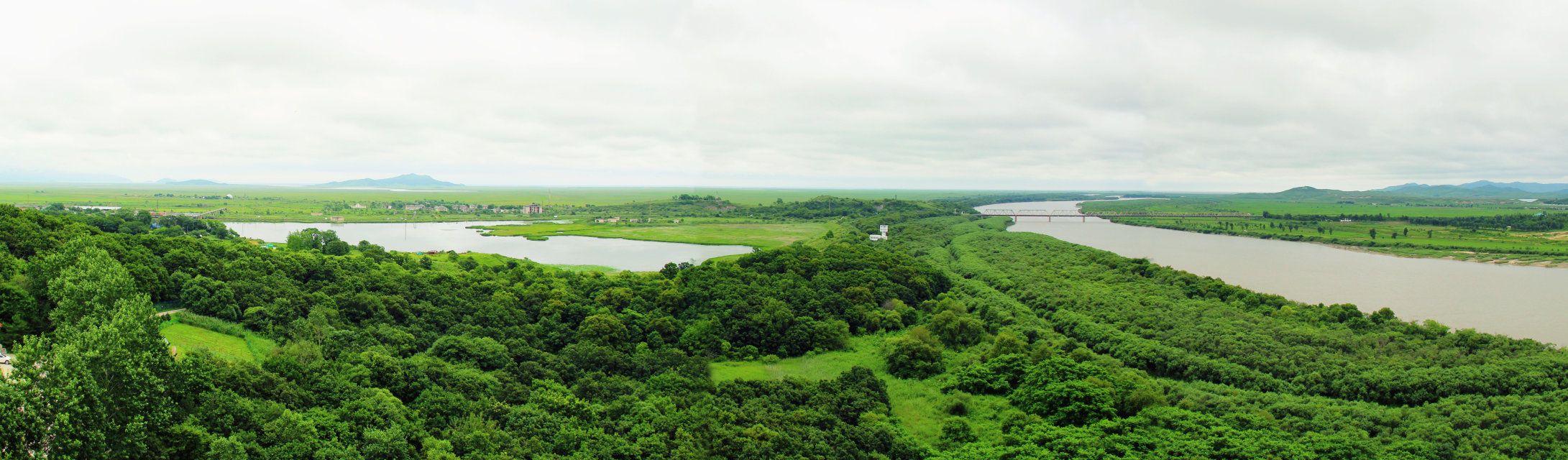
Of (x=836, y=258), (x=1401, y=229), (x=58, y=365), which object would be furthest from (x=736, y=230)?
(x=1401, y=229)

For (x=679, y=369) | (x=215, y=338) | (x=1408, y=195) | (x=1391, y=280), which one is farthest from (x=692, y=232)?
(x=1408, y=195)

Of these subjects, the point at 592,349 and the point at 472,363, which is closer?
the point at 472,363

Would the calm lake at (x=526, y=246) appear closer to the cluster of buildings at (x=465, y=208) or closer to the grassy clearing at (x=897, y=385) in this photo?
the grassy clearing at (x=897, y=385)

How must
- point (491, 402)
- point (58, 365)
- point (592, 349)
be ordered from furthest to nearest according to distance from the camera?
point (592, 349) → point (491, 402) → point (58, 365)

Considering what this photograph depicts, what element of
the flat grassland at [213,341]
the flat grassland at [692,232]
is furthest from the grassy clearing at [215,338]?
the flat grassland at [692,232]

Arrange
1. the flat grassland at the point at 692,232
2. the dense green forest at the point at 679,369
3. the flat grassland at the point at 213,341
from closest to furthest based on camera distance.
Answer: the dense green forest at the point at 679,369 → the flat grassland at the point at 213,341 → the flat grassland at the point at 692,232

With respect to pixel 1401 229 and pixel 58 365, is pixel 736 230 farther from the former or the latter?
pixel 1401 229

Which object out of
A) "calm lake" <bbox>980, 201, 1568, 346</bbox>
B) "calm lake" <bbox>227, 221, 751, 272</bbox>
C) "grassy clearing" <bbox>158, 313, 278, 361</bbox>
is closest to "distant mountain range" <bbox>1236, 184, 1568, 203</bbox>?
"calm lake" <bbox>980, 201, 1568, 346</bbox>
